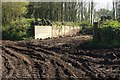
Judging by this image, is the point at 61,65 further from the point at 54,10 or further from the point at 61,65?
the point at 54,10

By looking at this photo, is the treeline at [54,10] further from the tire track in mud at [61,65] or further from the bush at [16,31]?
the tire track in mud at [61,65]

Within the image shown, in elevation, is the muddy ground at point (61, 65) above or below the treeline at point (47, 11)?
below

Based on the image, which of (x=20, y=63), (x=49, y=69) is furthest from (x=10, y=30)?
(x=49, y=69)

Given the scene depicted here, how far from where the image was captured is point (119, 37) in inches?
818

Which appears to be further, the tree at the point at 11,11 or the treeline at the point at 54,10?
the treeline at the point at 54,10

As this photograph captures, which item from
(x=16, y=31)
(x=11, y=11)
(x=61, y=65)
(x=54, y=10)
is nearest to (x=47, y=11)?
(x=54, y=10)

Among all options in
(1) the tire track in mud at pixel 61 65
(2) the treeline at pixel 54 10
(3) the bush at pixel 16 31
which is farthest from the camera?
(2) the treeline at pixel 54 10

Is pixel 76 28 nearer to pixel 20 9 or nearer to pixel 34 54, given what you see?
pixel 20 9

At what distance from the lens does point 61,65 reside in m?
13.9

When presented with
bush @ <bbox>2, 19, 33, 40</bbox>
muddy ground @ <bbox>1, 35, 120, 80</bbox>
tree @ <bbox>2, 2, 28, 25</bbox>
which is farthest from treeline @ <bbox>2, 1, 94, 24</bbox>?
muddy ground @ <bbox>1, 35, 120, 80</bbox>

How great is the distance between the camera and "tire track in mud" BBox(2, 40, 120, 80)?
12003mm

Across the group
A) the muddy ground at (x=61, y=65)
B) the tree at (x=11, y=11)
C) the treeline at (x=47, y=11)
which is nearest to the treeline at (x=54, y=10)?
the treeline at (x=47, y=11)

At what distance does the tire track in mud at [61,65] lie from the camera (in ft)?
39.4

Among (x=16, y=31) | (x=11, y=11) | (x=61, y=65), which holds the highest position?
(x=11, y=11)
